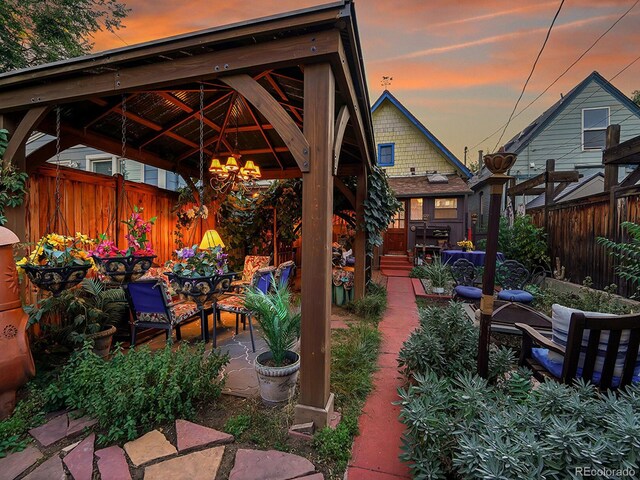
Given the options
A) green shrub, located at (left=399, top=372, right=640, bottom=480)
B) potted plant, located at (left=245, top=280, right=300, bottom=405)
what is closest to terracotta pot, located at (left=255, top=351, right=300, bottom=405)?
potted plant, located at (left=245, top=280, right=300, bottom=405)

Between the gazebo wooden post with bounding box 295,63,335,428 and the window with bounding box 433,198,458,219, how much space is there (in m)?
9.78

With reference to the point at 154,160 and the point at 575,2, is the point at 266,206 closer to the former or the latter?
the point at 154,160

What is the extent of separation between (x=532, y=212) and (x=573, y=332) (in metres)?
7.69

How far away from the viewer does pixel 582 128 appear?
9.89 meters

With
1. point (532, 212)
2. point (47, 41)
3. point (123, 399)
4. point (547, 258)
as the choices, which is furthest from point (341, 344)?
point (47, 41)

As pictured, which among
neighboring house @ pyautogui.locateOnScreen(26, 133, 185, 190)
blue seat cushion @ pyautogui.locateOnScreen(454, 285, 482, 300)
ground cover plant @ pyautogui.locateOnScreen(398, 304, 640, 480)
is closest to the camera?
ground cover plant @ pyautogui.locateOnScreen(398, 304, 640, 480)

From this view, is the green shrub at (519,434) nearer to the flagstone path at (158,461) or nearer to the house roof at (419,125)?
the flagstone path at (158,461)

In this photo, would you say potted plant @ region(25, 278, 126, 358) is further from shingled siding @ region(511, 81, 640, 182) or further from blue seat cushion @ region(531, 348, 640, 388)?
shingled siding @ region(511, 81, 640, 182)

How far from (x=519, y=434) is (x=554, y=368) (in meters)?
1.19

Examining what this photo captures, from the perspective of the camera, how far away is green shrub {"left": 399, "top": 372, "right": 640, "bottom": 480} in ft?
4.12

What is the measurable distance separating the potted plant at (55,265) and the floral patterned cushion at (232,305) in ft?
5.53

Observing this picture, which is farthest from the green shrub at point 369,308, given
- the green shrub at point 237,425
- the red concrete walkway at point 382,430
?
the green shrub at point 237,425

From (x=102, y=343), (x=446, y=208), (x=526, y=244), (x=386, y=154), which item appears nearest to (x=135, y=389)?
(x=102, y=343)

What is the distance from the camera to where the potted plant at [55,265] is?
2312 millimetres
